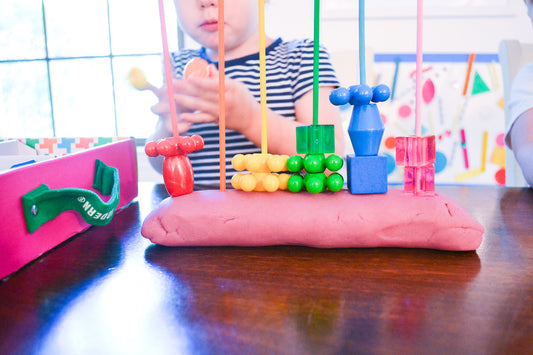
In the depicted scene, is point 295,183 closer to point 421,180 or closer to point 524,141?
point 421,180

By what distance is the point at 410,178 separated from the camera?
1.26 feet

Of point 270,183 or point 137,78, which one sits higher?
point 137,78

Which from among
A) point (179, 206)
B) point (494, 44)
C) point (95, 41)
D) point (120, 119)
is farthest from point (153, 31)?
point (179, 206)

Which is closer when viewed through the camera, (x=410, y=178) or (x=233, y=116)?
(x=410, y=178)

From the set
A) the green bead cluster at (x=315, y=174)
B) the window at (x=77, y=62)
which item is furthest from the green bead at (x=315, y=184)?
the window at (x=77, y=62)

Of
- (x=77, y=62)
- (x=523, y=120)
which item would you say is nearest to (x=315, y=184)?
(x=523, y=120)

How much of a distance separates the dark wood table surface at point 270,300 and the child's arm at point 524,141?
1.13 ft

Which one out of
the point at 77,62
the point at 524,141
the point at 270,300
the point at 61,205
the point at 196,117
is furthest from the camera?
the point at 77,62

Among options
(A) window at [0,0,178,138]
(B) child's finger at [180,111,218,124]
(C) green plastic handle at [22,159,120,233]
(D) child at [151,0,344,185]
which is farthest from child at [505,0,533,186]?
(A) window at [0,0,178,138]

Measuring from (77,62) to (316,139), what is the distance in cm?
217

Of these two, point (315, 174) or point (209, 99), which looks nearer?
point (315, 174)

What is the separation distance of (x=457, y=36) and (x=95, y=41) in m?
1.84

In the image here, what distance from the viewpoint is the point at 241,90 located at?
54cm

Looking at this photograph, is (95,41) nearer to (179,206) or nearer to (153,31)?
(153,31)
